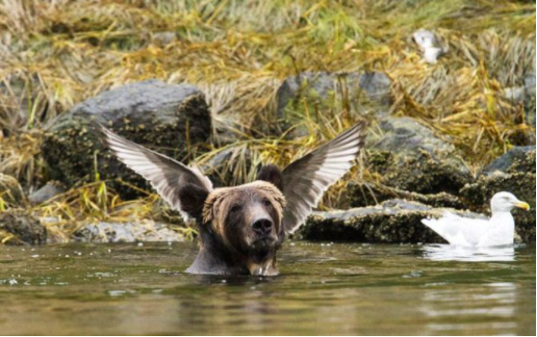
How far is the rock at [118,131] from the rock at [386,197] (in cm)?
260

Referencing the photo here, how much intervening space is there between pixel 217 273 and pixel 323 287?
3.68 ft

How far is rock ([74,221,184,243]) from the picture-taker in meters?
Result: 12.8

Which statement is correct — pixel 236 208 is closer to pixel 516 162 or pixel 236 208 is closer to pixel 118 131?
pixel 516 162

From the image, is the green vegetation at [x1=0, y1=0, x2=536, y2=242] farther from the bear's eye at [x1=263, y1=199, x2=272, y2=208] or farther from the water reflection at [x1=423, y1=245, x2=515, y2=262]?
the bear's eye at [x1=263, y1=199, x2=272, y2=208]

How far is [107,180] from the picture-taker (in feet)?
47.5

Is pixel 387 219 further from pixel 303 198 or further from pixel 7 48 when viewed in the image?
pixel 7 48

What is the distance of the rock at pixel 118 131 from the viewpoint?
14625 mm

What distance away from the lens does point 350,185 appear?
13273 millimetres

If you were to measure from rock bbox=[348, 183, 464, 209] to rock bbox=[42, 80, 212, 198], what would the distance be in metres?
2.60

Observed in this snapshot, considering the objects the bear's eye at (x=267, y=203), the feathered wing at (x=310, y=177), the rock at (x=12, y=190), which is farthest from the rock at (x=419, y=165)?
the bear's eye at (x=267, y=203)

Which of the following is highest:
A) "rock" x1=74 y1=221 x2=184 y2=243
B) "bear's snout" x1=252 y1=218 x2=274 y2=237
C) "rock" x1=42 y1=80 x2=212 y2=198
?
"rock" x1=42 y1=80 x2=212 y2=198

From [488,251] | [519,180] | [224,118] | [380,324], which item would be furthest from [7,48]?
[380,324]

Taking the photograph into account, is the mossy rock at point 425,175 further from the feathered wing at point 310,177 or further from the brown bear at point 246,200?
the feathered wing at point 310,177

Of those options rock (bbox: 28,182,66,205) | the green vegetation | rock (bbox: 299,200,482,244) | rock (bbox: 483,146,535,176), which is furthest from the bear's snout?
rock (bbox: 28,182,66,205)
